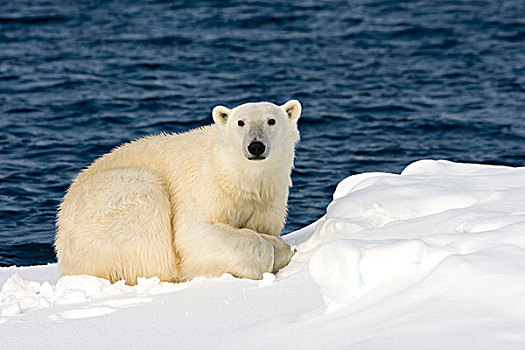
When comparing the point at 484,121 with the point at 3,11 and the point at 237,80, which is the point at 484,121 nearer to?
the point at 237,80

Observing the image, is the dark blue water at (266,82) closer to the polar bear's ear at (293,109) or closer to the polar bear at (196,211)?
the polar bear at (196,211)

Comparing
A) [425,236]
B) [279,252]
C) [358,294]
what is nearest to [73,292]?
[279,252]

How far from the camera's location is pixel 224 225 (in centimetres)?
493

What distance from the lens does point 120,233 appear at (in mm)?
4918

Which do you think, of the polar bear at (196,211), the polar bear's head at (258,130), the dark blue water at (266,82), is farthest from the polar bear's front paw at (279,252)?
the dark blue water at (266,82)

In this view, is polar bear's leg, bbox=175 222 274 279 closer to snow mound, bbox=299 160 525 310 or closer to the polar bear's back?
the polar bear's back

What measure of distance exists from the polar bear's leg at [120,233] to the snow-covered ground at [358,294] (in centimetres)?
12

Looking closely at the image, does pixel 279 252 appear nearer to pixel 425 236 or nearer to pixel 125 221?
pixel 125 221

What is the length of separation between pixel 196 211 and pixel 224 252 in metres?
0.32

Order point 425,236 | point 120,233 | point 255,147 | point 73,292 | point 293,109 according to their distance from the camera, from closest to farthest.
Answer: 1. point 425,236
2. point 73,292
3. point 255,147
4. point 120,233
5. point 293,109

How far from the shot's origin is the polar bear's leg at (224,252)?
4809mm

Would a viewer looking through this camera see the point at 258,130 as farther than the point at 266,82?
No

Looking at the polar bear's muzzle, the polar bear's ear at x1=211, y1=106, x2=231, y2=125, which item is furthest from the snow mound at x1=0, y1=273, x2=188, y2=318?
the polar bear's ear at x1=211, y1=106, x2=231, y2=125

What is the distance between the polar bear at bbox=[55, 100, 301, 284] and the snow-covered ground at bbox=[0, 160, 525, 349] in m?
0.14
